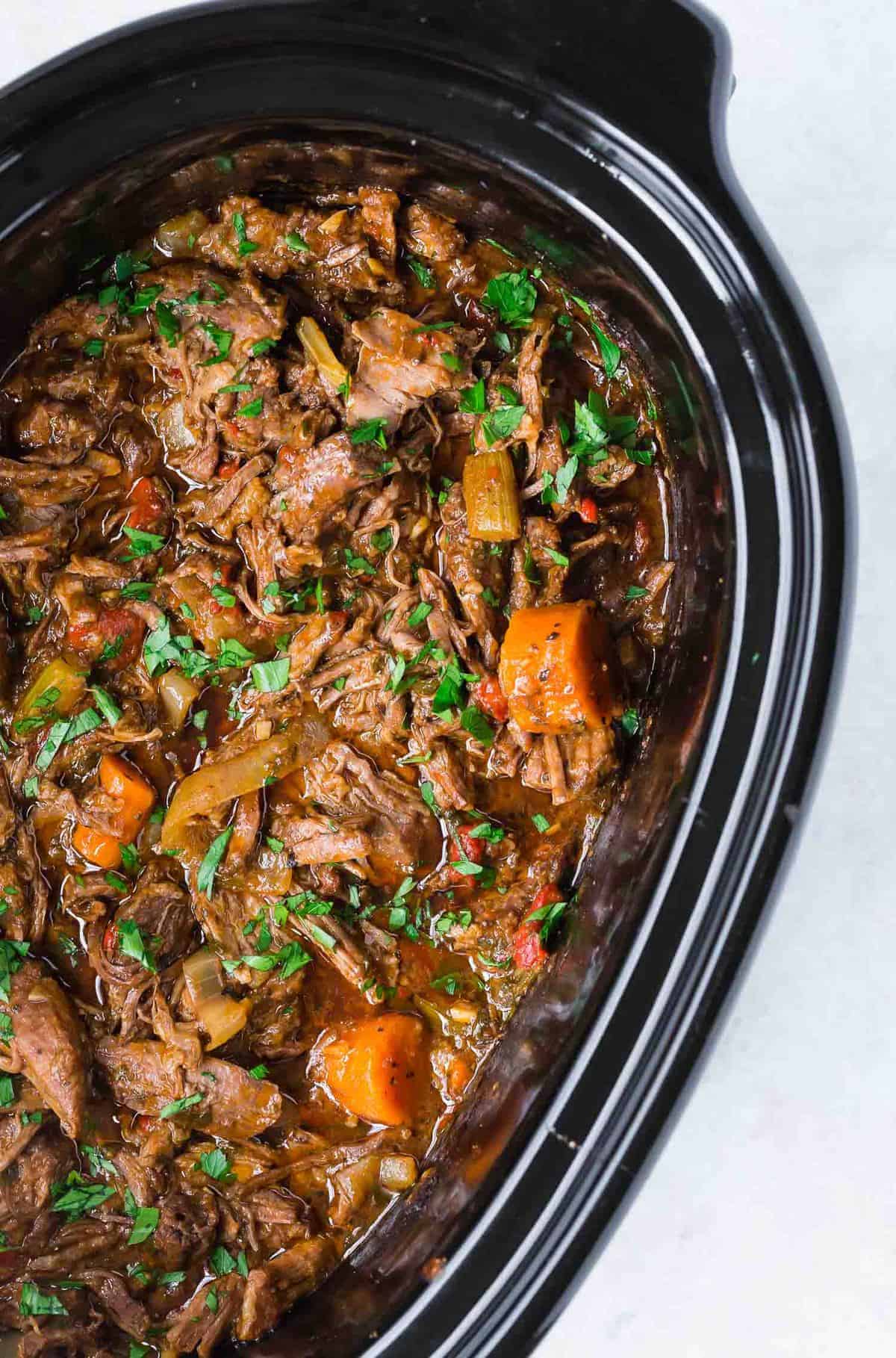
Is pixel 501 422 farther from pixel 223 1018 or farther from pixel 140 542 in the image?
pixel 223 1018

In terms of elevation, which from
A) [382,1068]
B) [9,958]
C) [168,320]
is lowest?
[9,958]

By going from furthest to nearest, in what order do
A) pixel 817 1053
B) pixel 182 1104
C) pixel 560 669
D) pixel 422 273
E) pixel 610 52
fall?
pixel 817 1053, pixel 182 1104, pixel 422 273, pixel 560 669, pixel 610 52

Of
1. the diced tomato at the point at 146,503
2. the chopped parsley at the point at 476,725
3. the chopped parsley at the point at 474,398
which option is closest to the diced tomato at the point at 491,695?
the chopped parsley at the point at 476,725

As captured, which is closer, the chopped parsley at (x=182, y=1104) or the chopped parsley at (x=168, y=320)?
the chopped parsley at (x=168, y=320)

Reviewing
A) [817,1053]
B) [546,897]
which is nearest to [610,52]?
[546,897]

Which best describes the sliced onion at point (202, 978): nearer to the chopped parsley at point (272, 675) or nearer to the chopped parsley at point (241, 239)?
the chopped parsley at point (272, 675)

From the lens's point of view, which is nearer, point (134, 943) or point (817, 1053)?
point (134, 943)
